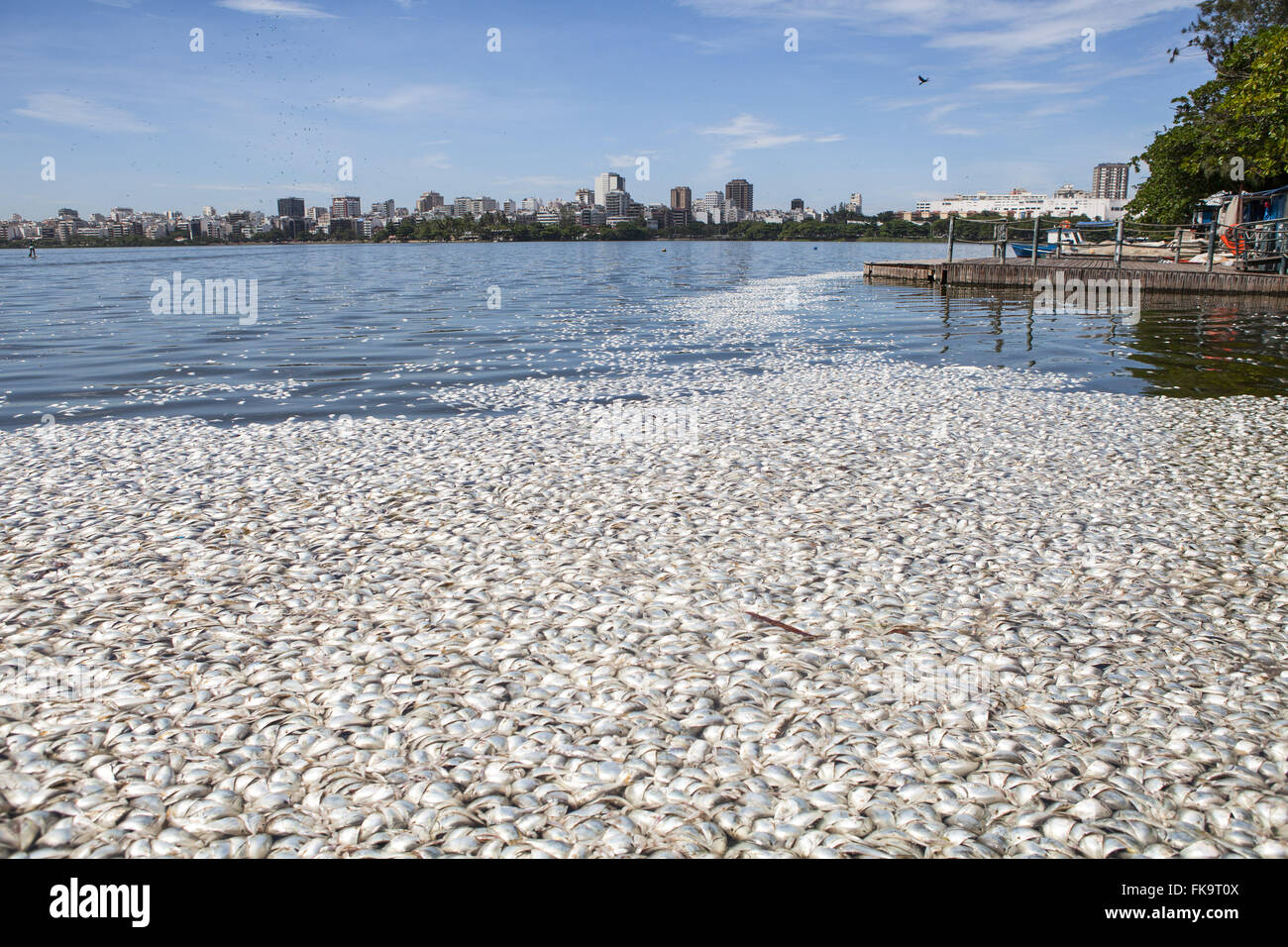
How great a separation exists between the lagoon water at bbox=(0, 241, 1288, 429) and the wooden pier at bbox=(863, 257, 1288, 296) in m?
0.68

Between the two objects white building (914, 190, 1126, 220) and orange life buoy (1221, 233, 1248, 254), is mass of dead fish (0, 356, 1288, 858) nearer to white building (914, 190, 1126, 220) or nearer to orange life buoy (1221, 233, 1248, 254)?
orange life buoy (1221, 233, 1248, 254)

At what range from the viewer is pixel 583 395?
54.7 feet

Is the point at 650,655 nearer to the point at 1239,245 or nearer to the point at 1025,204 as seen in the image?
the point at 1239,245

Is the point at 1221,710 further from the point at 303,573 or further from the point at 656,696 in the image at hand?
the point at 303,573

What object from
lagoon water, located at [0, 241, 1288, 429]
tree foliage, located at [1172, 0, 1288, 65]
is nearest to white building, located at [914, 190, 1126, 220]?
tree foliage, located at [1172, 0, 1288, 65]

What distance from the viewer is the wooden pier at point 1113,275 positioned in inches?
1196

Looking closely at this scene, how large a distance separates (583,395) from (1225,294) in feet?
92.7

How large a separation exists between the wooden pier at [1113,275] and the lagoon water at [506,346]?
2.22ft

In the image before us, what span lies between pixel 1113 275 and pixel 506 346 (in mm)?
26106

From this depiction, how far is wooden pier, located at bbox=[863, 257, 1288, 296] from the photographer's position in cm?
3038

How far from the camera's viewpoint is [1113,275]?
3472cm

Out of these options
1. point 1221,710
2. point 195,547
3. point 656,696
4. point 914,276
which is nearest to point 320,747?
point 656,696

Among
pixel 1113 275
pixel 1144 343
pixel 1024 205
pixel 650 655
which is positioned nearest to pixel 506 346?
pixel 1144 343

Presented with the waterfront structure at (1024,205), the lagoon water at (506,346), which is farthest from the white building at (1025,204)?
the lagoon water at (506,346)
